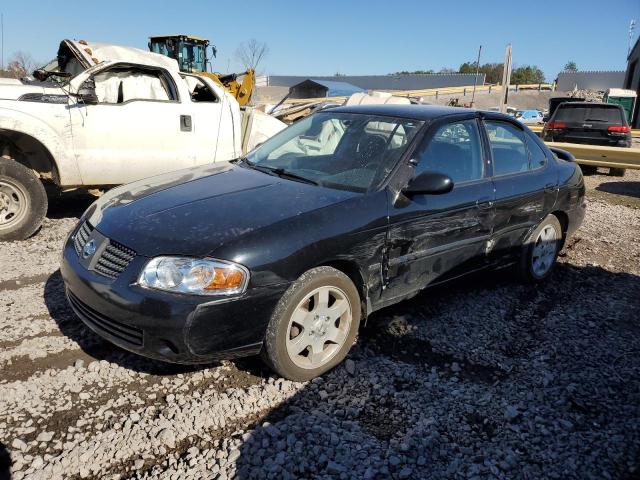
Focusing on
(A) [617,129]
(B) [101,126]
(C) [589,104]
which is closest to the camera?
(B) [101,126]

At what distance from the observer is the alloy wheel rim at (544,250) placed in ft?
15.7

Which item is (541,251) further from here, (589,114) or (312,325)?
(589,114)

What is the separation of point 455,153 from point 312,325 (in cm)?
185

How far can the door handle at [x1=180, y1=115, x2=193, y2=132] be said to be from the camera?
6.36 m

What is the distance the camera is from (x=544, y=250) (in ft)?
16.1

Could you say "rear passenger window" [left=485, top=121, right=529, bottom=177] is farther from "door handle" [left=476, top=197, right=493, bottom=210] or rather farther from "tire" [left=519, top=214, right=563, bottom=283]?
"tire" [left=519, top=214, right=563, bottom=283]

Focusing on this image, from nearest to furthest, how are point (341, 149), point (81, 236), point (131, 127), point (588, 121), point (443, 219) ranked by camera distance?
point (81, 236) → point (443, 219) → point (341, 149) → point (131, 127) → point (588, 121)

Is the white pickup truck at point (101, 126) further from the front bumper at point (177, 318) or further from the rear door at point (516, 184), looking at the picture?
the rear door at point (516, 184)

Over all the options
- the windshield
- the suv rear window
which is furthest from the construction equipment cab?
the windshield

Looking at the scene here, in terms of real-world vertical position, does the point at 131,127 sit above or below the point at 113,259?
above

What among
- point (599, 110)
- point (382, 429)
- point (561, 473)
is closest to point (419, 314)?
point (382, 429)

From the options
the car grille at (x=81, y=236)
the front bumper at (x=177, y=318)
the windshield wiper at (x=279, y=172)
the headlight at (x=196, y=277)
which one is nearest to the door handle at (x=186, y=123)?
the windshield wiper at (x=279, y=172)

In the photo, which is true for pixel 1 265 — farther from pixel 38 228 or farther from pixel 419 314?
pixel 419 314

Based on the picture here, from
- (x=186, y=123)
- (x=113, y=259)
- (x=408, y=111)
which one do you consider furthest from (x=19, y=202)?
(x=408, y=111)
